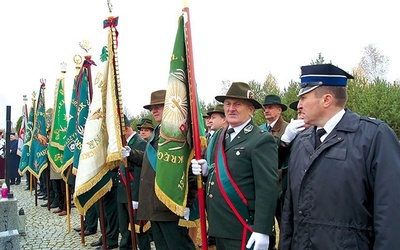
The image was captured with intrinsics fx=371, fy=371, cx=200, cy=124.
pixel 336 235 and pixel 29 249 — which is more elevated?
pixel 336 235

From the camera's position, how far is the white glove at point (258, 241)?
10.0ft

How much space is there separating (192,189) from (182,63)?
1.48 metres

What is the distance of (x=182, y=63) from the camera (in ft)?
13.2

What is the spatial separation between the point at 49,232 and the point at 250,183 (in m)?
6.15

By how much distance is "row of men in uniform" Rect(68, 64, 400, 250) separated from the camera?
2262 millimetres

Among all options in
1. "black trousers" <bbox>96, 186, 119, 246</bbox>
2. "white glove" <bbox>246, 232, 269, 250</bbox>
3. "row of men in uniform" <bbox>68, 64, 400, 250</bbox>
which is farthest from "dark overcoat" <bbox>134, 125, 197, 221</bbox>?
"black trousers" <bbox>96, 186, 119, 246</bbox>

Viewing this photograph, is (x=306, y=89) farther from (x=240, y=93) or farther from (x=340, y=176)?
(x=240, y=93)

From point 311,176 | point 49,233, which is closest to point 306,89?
point 311,176

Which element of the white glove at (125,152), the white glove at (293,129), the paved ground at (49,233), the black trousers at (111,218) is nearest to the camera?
the white glove at (293,129)

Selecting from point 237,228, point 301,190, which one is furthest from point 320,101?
point 237,228

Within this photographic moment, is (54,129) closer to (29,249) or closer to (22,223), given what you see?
(22,223)

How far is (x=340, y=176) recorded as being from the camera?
2324mm

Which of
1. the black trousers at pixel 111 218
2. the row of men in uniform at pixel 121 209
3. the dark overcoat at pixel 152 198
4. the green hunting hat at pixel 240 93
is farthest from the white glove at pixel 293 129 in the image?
the black trousers at pixel 111 218

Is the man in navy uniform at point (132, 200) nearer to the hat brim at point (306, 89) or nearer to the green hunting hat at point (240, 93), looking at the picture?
the green hunting hat at point (240, 93)
